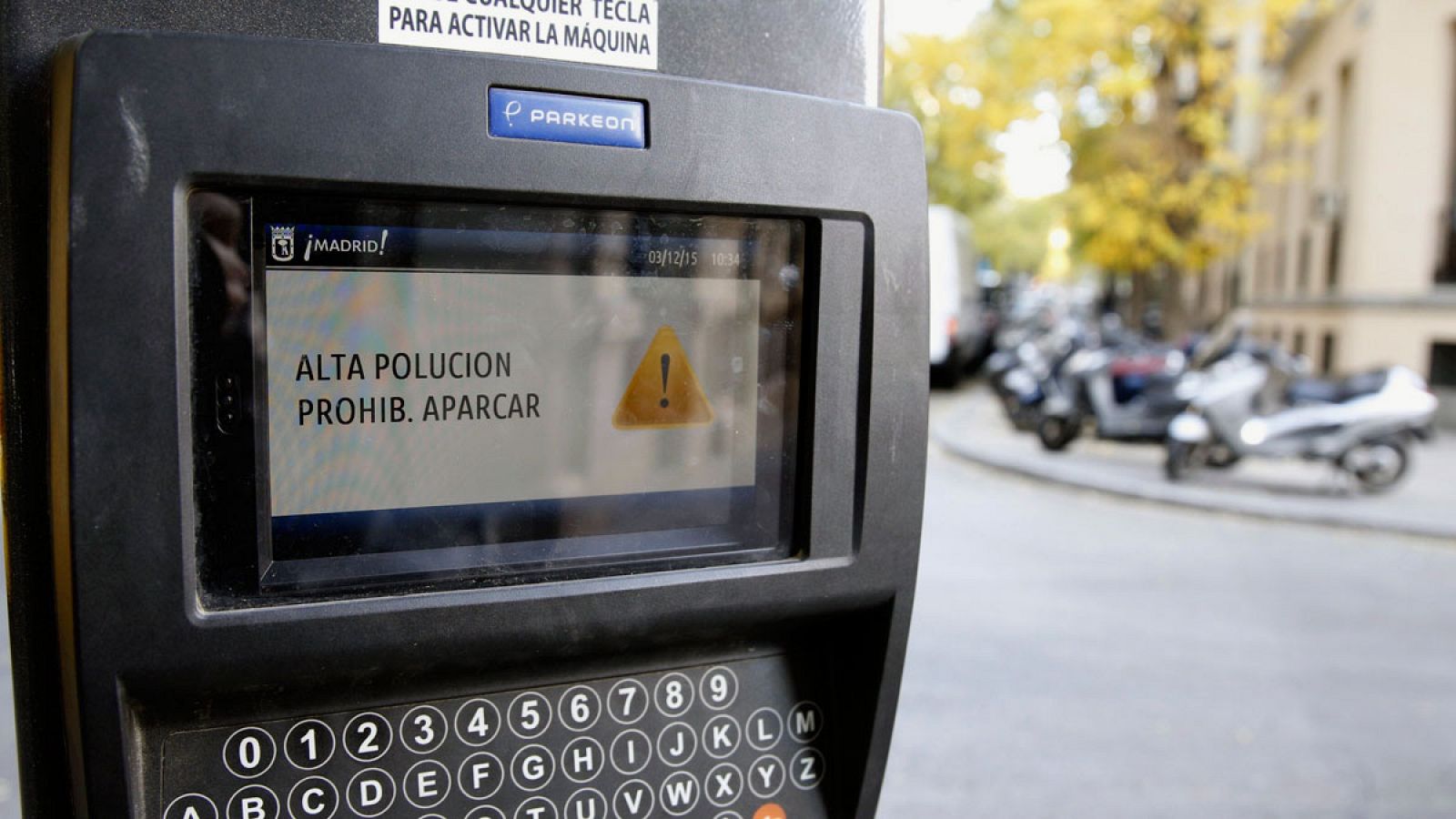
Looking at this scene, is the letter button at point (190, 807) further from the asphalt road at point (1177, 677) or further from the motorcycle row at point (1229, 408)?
the motorcycle row at point (1229, 408)

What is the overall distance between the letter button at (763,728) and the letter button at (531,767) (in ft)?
0.60

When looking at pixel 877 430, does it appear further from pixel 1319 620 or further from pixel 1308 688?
pixel 1319 620

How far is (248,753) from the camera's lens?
3.24 ft

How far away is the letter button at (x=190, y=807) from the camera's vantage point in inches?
38.2

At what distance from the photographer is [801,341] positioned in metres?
→ 1.09

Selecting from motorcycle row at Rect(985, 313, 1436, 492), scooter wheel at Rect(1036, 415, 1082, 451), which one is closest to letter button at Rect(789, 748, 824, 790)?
motorcycle row at Rect(985, 313, 1436, 492)

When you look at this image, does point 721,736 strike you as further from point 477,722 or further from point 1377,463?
point 1377,463

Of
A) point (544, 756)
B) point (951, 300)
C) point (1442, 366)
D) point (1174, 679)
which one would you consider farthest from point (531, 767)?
point (951, 300)

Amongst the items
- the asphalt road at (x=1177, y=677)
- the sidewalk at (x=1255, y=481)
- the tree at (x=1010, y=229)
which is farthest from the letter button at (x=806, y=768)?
the tree at (x=1010, y=229)

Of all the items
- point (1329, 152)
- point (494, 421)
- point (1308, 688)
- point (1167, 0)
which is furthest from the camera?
point (1329, 152)

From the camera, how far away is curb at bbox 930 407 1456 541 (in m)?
7.82

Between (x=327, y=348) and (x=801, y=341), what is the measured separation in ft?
1.26

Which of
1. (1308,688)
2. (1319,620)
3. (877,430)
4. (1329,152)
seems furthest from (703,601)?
(1329,152)

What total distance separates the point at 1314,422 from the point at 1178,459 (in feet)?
3.14
